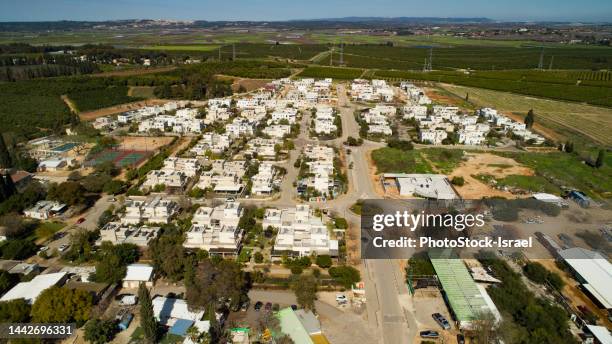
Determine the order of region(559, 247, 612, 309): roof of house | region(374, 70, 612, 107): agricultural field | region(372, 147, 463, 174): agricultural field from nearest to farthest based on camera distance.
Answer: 1. region(559, 247, 612, 309): roof of house
2. region(372, 147, 463, 174): agricultural field
3. region(374, 70, 612, 107): agricultural field

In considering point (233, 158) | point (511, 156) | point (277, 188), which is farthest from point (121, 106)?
point (511, 156)

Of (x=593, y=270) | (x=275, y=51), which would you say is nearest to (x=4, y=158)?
(x=593, y=270)

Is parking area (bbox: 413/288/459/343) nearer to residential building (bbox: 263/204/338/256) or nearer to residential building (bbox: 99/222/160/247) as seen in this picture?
residential building (bbox: 263/204/338/256)

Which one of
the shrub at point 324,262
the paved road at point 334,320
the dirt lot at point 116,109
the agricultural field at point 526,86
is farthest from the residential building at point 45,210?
the agricultural field at point 526,86

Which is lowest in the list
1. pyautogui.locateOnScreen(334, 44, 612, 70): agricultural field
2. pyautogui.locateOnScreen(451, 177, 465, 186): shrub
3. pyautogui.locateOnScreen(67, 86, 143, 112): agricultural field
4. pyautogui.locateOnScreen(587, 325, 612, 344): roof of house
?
pyautogui.locateOnScreen(587, 325, 612, 344): roof of house

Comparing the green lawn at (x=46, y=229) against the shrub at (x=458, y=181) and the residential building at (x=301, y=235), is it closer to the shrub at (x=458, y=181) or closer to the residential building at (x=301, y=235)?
the residential building at (x=301, y=235)

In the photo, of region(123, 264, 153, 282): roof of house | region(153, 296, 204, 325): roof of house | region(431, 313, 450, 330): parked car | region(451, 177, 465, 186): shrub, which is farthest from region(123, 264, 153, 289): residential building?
region(451, 177, 465, 186): shrub
